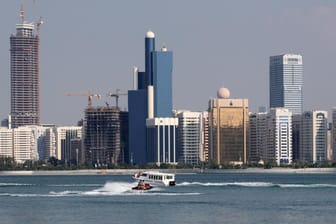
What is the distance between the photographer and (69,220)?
257 feet

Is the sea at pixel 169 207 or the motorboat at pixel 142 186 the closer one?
the sea at pixel 169 207

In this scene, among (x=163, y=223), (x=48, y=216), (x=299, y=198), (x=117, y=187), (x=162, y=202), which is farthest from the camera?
(x=117, y=187)

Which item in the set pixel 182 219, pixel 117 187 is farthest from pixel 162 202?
pixel 117 187

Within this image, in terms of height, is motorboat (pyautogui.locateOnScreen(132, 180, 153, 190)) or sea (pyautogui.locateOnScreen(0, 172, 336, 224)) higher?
motorboat (pyautogui.locateOnScreen(132, 180, 153, 190))

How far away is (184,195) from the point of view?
4301 inches

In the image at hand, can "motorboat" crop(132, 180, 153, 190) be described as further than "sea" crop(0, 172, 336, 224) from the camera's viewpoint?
Yes

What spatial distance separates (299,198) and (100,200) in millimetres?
18031

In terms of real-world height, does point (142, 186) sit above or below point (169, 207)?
above

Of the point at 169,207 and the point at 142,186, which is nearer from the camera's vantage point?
the point at 169,207

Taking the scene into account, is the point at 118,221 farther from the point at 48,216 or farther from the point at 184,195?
the point at 184,195

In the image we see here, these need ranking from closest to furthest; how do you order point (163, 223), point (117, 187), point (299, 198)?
point (163, 223) < point (299, 198) < point (117, 187)

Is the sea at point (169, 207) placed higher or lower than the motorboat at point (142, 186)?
lower

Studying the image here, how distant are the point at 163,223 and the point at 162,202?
69.5ft

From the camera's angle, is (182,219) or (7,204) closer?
(182,219)
